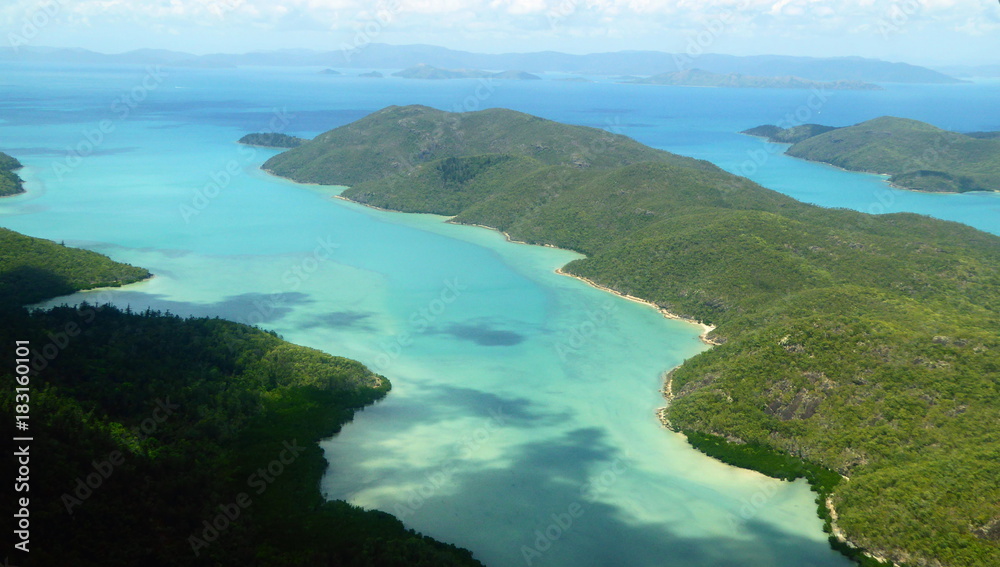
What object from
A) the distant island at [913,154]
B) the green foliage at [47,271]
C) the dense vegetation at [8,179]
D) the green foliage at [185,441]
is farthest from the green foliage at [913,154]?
the dense vegetation at [8,179]

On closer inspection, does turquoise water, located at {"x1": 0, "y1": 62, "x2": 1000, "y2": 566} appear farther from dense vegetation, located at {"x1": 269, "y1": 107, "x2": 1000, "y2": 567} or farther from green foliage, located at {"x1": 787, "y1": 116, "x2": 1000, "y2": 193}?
green foliage, located at {"x1": 787, "y1": 116, "x2": 1000, "y2": 193}

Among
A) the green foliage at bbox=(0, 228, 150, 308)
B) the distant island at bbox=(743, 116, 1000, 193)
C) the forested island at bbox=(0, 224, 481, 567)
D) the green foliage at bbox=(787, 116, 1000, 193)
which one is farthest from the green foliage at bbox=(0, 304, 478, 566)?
the green foliage at bbox=(787, 116, 1000, 193)

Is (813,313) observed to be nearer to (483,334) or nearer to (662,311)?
(662,311)

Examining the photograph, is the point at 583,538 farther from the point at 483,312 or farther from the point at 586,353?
the point at 483,312

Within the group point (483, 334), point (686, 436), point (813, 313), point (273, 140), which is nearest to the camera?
point (686, 436)

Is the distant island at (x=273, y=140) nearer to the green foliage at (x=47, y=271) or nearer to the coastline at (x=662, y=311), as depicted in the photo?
the green foliage at (x=47, y=271)

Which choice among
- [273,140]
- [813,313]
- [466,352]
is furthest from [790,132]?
[466,352]
